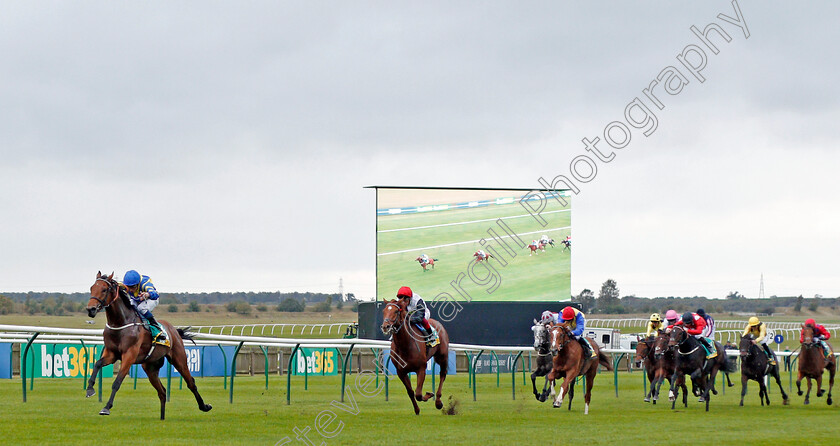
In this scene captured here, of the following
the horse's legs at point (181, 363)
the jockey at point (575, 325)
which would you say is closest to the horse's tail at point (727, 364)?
the jockey at point (575, 325)

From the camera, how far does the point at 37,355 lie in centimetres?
2158

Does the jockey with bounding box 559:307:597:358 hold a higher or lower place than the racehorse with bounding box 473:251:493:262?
lower

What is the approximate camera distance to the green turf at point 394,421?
9461 millimetres

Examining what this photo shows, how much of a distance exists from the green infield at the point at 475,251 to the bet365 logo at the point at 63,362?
11.8 metres

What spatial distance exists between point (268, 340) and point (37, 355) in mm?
9638

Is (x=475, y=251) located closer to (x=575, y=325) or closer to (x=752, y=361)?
(x=752, y=361)

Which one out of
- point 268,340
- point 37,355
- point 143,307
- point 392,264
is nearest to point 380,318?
point 392,264

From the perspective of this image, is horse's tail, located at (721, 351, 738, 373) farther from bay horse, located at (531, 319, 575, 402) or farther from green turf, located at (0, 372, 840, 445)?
bay horse, located at (531, 319, 575, 402)

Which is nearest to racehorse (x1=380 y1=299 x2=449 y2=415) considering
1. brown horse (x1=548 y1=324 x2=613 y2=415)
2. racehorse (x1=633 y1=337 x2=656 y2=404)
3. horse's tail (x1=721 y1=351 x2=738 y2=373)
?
brown horse (x1=548 y1=324 x2=613 y2=415)

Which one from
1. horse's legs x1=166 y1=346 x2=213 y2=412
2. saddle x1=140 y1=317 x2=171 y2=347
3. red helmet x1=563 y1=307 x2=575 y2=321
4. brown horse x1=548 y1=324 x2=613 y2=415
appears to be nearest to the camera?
saddle x1=140 y1=317 x2=171 y2=347

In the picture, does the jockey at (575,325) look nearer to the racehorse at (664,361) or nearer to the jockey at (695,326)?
the racehorse at (664,361)

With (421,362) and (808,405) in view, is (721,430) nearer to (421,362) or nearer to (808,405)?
(421,362)

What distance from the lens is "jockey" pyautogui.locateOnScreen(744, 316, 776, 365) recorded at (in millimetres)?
17062

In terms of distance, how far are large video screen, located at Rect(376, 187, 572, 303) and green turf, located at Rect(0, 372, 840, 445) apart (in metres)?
15.1
